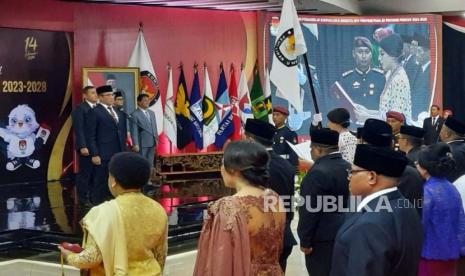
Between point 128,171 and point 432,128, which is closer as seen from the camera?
point 128,171

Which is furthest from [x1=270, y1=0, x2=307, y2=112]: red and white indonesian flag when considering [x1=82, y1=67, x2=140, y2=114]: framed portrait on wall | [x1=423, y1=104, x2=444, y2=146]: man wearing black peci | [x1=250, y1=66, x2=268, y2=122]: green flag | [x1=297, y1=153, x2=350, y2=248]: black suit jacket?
[x1=423, y1=104, x2=444, y2=146]: man wearing black peci

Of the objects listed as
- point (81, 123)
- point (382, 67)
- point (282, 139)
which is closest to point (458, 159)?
point (282, 139)

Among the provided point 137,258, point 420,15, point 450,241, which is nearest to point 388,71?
point 420,15

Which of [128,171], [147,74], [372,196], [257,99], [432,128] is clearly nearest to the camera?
[372,196]

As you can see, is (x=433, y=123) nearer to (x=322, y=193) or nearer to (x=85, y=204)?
(x=85, y=204)

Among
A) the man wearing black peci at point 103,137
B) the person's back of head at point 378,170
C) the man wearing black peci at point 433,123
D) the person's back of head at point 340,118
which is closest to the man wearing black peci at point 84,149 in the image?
the man wearing black peci at point 103,137

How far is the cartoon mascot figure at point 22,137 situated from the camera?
9.66m

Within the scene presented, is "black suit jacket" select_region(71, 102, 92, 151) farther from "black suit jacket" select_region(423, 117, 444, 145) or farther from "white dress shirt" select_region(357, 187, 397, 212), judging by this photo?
"black suit jacket" select_region(423, 117, 444, 145)

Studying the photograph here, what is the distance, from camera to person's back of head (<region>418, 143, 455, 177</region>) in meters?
3.80

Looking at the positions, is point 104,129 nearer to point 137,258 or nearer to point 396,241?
point 137,258

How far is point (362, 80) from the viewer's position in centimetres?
1337

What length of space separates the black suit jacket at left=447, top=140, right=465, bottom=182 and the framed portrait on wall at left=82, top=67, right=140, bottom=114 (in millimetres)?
5912

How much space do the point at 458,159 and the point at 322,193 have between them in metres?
1.24

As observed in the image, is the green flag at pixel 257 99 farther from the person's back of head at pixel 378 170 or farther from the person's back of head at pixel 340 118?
the person's back of head at pixel 378 170
